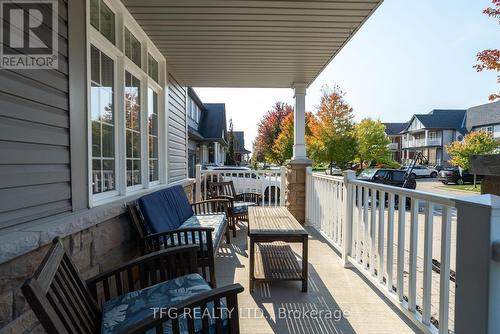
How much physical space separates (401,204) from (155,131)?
3.27m

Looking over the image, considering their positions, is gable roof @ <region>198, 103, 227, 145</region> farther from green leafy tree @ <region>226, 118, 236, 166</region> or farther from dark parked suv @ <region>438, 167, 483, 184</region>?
dark parked suv @ <region>438, 167, 483, 184</region>

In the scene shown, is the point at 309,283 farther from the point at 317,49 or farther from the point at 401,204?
the point at 317,49

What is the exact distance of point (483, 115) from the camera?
2884 cm

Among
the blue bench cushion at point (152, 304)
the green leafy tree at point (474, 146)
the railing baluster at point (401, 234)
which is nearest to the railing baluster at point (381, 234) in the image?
the railing baluster at point (401, 234)

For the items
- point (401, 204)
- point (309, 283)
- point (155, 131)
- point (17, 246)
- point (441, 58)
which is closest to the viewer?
point (17, 246)

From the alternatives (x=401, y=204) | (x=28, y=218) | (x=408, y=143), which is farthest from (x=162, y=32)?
(x=408, y=143)

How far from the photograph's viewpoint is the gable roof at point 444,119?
35.1 metres

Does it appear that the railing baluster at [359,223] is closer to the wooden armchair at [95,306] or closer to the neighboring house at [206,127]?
the wooden armchair at [95,306]

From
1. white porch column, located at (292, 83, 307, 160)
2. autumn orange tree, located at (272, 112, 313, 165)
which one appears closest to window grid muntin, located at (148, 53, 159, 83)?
white porch column, located at (292, 83, 307, 160)

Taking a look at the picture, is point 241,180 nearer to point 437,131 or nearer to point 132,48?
point 132,48

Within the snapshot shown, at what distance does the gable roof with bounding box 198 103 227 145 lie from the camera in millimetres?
17875

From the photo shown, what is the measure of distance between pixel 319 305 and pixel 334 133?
1415cm

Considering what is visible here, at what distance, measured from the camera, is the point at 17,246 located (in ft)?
4.25

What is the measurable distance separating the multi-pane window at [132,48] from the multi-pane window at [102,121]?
500 millimetres
